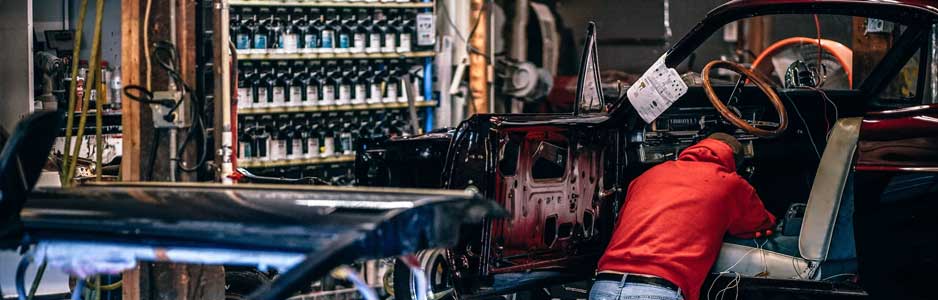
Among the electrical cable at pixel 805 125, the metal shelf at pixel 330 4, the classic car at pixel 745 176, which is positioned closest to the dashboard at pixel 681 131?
the classic car at pixel 745 176

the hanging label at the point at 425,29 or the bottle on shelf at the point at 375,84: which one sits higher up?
the hanging label at the point at 425,29

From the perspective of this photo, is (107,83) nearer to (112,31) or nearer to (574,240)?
(112,31)

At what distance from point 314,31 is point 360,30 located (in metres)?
0.37

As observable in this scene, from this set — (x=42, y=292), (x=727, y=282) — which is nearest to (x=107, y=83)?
(x=42, y=292)

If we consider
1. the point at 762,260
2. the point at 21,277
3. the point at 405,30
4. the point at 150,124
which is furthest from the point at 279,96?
the point at 21,277

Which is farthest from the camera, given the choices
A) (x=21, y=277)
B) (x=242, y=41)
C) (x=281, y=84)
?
(x=281, y=84)

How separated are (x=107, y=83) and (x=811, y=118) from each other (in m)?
4.33

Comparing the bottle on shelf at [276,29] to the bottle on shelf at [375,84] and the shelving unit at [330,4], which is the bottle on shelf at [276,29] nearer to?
the shelving unit at [330,4]

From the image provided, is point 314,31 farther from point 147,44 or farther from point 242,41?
point 147,44

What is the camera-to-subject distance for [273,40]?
9.05 m

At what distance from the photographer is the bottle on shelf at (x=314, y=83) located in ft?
30.3

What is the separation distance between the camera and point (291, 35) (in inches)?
357

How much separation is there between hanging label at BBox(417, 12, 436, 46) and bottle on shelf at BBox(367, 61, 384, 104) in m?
0.39

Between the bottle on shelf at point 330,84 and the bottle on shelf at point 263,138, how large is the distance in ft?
1.50
